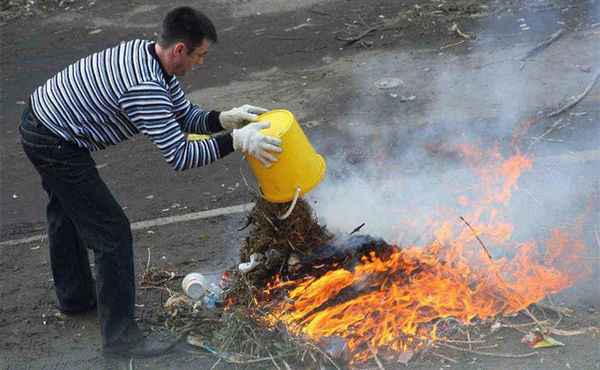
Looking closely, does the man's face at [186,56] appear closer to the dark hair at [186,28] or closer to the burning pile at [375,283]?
the dark hair at [186,28]

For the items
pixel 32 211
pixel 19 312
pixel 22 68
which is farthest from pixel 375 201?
pixel 22 68

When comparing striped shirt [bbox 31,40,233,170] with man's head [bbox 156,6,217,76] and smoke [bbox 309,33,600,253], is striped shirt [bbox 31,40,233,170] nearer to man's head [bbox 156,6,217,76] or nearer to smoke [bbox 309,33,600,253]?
man's head [bbox 156,6,217,76]

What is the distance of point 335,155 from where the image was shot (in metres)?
6.51

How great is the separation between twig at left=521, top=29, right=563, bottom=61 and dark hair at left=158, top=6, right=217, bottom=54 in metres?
4.71

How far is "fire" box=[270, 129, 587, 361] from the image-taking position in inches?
170

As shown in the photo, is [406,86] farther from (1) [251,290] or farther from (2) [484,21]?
(1) [251,290]

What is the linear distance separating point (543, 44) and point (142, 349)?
553 cm

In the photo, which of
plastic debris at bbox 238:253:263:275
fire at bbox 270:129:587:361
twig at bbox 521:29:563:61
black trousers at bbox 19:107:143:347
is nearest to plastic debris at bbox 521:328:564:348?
fire at bbox 270:129:587:361

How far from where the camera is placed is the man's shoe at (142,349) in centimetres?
450

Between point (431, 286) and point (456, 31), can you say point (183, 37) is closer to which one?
point (431, 286)

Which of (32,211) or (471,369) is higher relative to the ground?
(471,369)

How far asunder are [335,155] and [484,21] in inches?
134

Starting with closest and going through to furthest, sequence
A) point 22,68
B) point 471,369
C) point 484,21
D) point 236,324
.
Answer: point 471,369 → point 236,324 → point 484,21 → point 22,68

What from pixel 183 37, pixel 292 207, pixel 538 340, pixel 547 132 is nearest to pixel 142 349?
pixel 292 207
